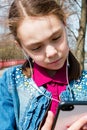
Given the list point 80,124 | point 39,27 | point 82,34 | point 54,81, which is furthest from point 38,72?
point 82,34

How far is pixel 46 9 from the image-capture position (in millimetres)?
1114

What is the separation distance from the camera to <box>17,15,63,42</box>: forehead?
1054 mm

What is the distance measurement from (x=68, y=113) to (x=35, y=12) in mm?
346

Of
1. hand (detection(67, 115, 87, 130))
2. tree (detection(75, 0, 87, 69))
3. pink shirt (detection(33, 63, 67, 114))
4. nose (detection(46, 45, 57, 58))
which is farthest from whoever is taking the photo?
tree (detection(75, 0, 87, 69))

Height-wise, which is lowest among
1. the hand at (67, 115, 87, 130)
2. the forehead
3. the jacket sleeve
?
the jacket sleeve

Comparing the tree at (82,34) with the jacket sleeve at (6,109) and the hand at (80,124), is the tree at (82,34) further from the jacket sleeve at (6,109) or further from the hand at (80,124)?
the hand at (80,124)

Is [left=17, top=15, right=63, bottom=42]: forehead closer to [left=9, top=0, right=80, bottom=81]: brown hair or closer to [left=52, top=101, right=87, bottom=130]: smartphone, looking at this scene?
[left=9, top=0, right=80, bottom=81]: brown hair

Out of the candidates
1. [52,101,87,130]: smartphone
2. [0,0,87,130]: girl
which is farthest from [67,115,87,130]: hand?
[0,0,87,130]: girl

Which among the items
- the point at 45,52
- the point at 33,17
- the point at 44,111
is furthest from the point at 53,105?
the point at 33,17

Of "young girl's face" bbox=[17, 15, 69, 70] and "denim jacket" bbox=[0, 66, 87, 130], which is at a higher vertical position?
"young girl's face" bbox=[17, 15, 69, 70]

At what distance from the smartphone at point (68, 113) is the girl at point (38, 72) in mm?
131

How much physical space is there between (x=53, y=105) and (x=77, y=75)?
0.43ft

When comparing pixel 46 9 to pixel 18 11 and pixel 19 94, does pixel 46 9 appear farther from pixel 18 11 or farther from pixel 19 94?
pixel 19 94

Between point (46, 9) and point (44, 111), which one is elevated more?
point (46, 9)
